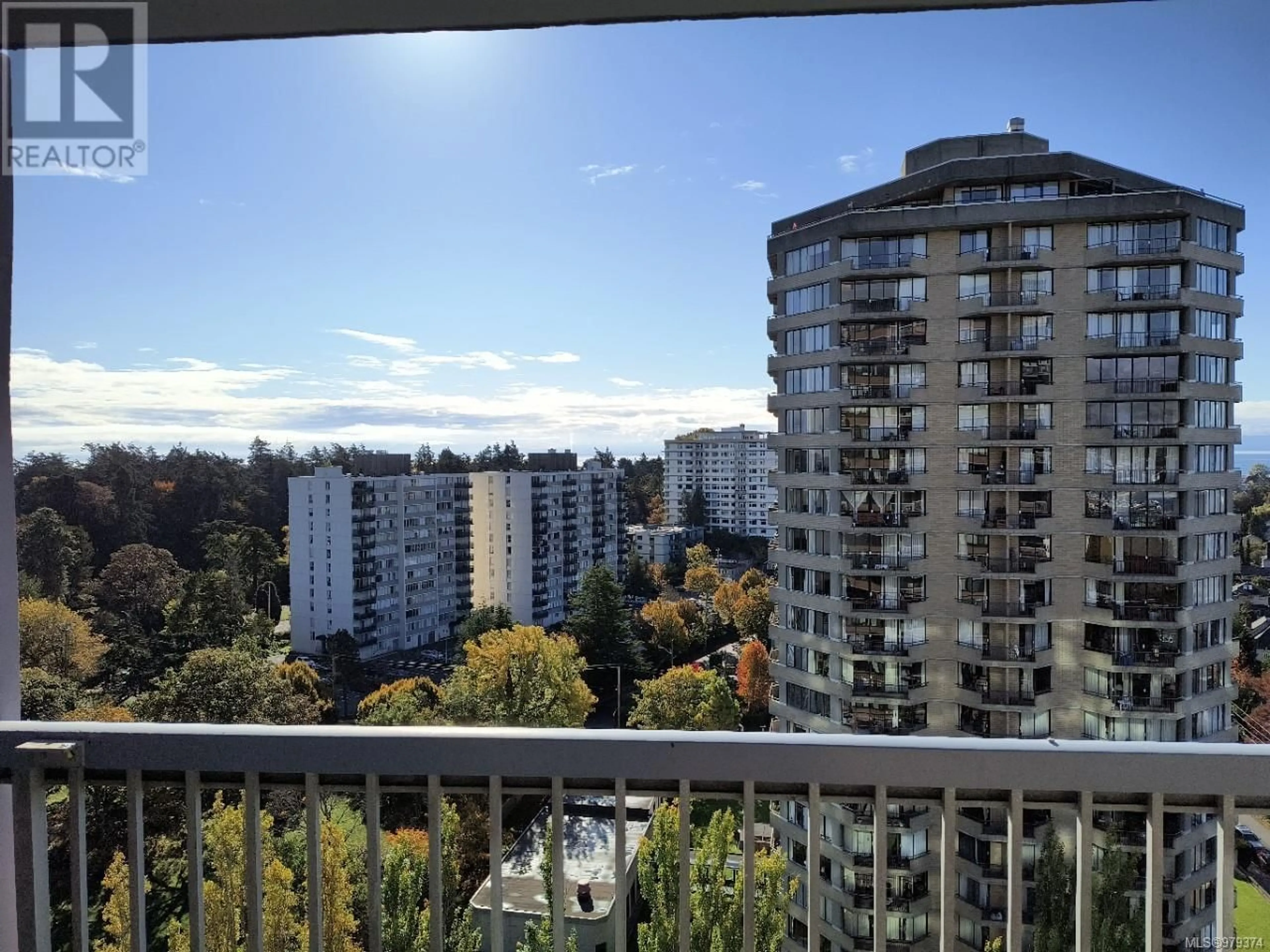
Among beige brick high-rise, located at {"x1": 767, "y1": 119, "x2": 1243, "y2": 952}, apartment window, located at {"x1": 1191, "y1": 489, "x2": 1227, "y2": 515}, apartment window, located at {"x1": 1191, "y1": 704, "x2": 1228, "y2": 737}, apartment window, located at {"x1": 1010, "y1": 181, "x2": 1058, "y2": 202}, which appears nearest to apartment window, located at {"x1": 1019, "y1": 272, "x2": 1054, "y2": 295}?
beige brick high-rise, located at {"x1": 767, "y1": 119, "x2": 1243, "y2": 952}

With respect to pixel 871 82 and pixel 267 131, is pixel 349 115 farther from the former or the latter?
pixel 871 82

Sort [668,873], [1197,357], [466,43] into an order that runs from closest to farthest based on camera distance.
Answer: [668,873]
[466,43]
[1197,357]

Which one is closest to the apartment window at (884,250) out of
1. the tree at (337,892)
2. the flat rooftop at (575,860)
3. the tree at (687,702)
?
the tree at (687,702)

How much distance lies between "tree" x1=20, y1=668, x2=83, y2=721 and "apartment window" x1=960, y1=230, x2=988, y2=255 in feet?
9.54

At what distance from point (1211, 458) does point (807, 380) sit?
1210mm

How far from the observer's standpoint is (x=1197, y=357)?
6.82 ft

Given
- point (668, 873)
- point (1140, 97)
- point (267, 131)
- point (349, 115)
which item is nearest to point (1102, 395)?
point (1140, 97)

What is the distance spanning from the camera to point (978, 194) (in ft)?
7.76

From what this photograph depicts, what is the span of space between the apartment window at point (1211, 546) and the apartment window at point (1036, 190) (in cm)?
119

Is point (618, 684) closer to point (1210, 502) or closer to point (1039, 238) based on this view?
point (1210, 502)

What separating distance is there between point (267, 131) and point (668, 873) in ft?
7.17

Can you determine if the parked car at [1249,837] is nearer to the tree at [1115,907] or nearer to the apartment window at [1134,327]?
the tree at [1115,907]

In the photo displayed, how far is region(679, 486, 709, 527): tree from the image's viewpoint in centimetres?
250
